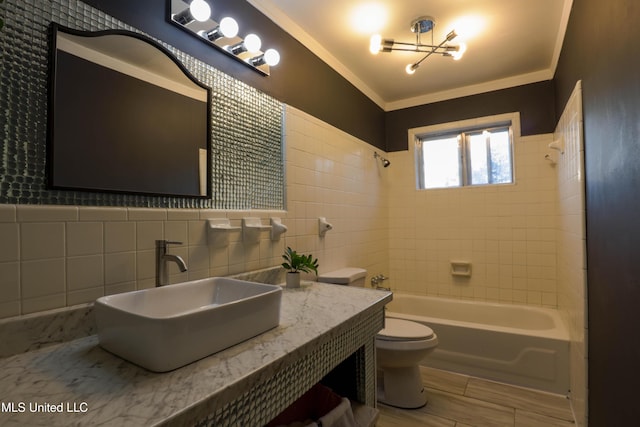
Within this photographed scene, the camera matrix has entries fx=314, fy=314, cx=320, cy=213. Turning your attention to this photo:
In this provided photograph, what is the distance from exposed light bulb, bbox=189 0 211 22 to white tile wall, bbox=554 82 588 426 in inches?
75.5

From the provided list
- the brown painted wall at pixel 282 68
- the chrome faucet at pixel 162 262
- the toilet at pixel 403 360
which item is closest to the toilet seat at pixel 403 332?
the toilet at pixel 403 360

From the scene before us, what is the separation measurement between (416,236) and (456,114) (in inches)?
51.7

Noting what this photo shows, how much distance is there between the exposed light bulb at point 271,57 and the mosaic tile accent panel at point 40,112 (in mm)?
301

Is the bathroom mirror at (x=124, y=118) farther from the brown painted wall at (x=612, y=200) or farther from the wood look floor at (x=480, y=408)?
the wood look floor at (x=480, y=408)

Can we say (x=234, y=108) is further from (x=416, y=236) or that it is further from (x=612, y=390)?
(x=416, y=236)

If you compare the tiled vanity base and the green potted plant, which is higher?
the green potted plant

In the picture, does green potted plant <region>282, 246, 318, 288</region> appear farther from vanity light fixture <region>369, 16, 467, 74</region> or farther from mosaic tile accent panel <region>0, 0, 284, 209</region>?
vanity light fixture <region>369, 16, 467, 74</region>

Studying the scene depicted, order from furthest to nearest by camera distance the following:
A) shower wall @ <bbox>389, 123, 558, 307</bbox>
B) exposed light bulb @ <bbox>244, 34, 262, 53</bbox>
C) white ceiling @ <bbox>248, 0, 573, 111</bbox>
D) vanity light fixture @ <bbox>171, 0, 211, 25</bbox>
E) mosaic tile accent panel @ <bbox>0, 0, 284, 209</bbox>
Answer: shower wall @ <bbox>389, 123, 558, 307</bbox> → white ceiling @ <bbox>248, 0, 573, 111</bbox> → exposed light bulb @ <bbox>244, 34, 262, 53</bbox> → vanity light fixture @ <bbox>171, 0, 211, 25</bbox> → mosaic tile accent panel @ <bbox>0, 0, 284, 209</bbox>

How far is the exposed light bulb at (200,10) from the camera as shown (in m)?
1.36

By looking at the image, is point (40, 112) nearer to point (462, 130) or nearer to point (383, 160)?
point (383, 160)

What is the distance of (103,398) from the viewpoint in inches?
25.0

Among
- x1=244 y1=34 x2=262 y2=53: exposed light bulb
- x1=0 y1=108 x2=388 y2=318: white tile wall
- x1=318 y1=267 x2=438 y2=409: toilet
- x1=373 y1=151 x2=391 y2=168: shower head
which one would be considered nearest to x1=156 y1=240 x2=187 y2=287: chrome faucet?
x1=0 y1=108 x2=388 y2=318: white tile wall

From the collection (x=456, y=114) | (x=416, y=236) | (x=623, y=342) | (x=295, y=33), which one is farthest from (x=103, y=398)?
(x=456, y=114)

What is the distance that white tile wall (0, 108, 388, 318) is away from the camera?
2.94ft
